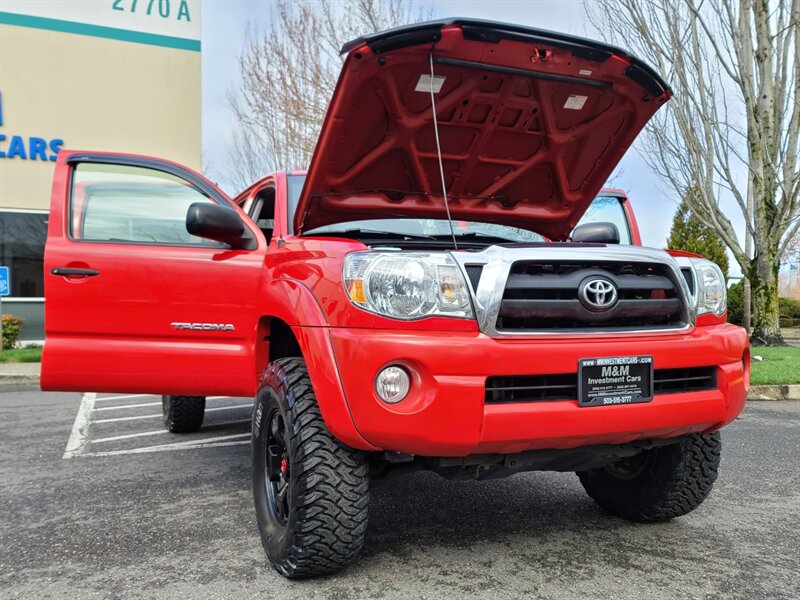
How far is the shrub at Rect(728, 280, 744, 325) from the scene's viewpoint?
1989 centimetres

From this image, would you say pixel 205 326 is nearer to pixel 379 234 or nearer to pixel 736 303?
pixel 379 234

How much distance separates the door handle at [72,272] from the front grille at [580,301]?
7.71ft

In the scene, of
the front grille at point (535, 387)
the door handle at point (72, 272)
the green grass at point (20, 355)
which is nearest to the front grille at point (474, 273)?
the front grille at point (535, 387)

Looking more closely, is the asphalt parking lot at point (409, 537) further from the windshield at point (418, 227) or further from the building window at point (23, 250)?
the building window at point (23, 250)

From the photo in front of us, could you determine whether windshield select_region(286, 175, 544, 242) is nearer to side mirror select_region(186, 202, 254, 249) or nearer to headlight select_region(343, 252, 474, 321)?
side mirror select_region(186, 202, 254, 249)

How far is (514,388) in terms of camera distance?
7.39 ft

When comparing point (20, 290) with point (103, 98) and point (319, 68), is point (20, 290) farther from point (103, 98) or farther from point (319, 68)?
point (319, 68)

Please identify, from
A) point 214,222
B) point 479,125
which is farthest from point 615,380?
point 214,222

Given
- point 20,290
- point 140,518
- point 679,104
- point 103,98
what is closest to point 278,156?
point 103,98

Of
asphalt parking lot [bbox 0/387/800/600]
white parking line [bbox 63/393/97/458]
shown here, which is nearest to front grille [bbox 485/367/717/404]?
asphalt parking lot [bbox 0/387/800/600]

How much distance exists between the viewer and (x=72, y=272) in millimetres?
3510

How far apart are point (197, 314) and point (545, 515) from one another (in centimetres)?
209

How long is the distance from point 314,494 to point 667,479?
5.32 feet

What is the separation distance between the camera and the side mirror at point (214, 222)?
10.5ft
